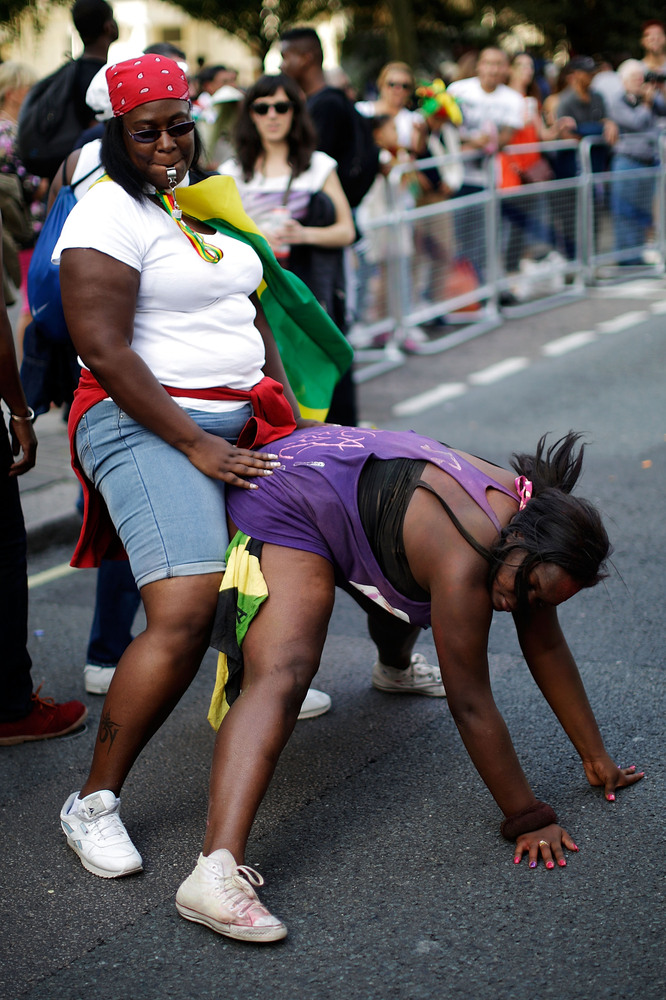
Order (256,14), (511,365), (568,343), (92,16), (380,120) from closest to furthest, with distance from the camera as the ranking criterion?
(92,16) < (511,365) < (380,120) < (568,343) < (256,14)

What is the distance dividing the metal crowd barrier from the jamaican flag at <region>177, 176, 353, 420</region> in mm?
4288

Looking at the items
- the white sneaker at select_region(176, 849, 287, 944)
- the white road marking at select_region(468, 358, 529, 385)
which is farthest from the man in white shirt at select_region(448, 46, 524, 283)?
the white sneaker at select_region(176, 849, 287, 944)

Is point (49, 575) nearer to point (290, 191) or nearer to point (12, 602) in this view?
point (12, 602)

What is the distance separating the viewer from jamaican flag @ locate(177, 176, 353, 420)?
3.28m

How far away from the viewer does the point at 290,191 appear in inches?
221

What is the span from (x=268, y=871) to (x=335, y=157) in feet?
15.0

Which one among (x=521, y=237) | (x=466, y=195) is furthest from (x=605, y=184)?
(x=466, y=195)

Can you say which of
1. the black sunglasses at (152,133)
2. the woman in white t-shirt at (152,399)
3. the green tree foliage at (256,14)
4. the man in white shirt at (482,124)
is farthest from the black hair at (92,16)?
the green tree foliage at (256,14)

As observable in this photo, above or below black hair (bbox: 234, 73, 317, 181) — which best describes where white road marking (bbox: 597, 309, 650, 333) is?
below

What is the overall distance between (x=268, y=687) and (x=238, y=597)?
0.23 meters

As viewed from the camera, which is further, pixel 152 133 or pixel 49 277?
pixel 49 277

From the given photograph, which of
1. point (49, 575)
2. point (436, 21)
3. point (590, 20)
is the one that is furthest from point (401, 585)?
point (436, 21)

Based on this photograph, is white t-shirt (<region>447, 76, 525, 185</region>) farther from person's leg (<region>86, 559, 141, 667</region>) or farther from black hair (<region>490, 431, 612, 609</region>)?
black hair (<region>490, 431, 612, 609</region>)

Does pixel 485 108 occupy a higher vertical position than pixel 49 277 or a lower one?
higher
